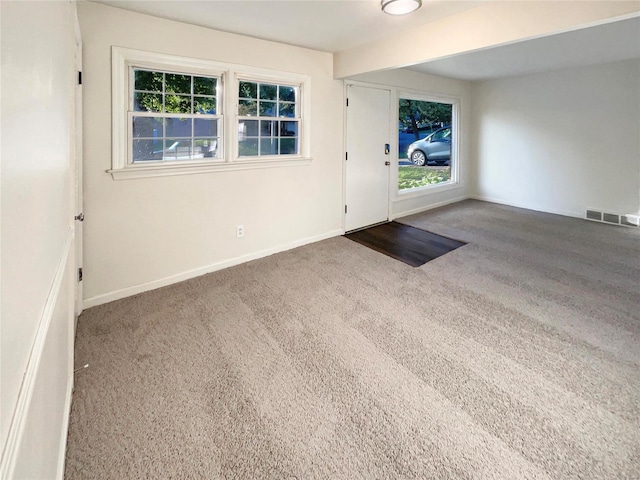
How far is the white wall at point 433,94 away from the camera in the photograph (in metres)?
5.33

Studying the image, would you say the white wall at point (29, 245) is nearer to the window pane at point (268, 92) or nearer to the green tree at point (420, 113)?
the window pane at point (268, 92)

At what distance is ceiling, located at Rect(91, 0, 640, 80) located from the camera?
2.80 metres

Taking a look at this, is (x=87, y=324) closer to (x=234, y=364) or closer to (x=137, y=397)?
(x=137, y=397)

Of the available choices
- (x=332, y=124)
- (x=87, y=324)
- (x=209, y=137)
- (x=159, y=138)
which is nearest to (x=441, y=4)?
(x=332, y=124)

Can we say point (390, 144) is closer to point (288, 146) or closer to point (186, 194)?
point (288, 146)

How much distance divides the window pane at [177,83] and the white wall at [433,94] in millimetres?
2206

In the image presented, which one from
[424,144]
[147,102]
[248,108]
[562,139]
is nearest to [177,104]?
[147,102]

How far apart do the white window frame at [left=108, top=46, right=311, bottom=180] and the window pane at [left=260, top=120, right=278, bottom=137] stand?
0.83 feet

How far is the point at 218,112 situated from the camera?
354 cm

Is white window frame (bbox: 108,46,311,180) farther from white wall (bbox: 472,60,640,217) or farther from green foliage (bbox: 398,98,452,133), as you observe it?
Result: white wall (bbox: 472,60,640,217)

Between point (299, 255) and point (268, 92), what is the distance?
1.87m

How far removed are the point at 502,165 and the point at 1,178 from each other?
7644 millimetres

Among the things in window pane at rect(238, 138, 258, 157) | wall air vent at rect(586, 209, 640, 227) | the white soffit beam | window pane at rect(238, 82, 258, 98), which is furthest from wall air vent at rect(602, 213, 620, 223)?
window pane at rect(238, 82, 258, 98)

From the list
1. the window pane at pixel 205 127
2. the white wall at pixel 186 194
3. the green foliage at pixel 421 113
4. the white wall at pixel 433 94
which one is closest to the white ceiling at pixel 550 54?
the white wall at pixel 433 94
